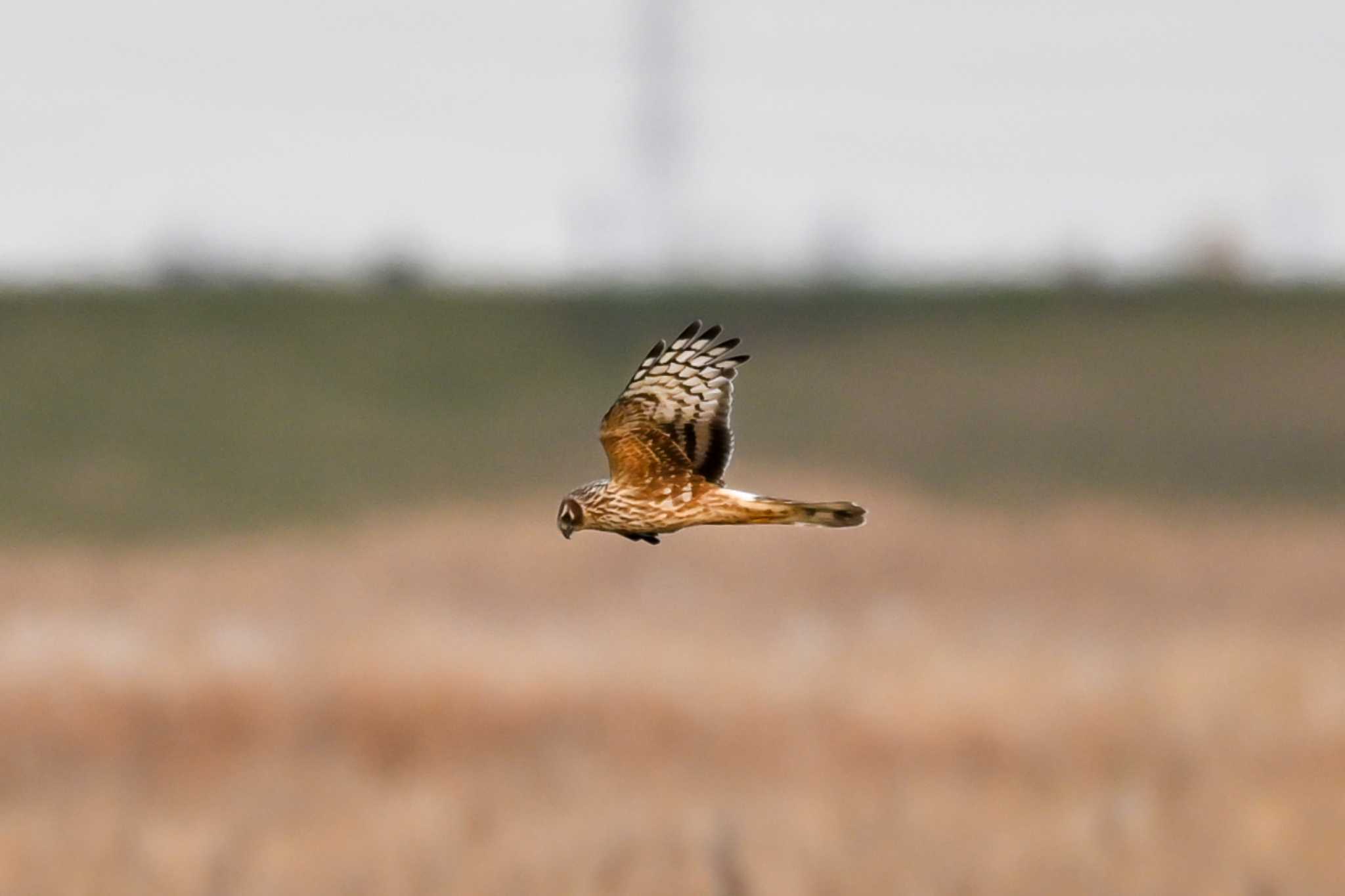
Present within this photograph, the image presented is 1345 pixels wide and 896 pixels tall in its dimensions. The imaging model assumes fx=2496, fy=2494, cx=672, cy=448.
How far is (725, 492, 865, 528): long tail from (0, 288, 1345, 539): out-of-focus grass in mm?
23500

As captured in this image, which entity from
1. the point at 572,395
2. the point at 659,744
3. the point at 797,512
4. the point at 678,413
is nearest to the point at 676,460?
the point at 678,413

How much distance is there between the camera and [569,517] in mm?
3051

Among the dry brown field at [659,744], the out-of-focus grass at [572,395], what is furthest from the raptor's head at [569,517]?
the out-of-focus grass at [572,395]

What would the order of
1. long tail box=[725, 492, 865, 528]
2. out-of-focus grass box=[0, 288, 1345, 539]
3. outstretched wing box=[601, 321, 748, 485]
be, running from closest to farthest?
1. long tail box=[725, 492, 865, 528]
2. outstretched wing box=[601, 321, 748, 485]
3. out-of-focus grass box=[0, 288, 1345, 539]

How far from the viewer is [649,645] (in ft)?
64.8

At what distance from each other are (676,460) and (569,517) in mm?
192

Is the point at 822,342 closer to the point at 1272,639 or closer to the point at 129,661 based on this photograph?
the point at 1272,639

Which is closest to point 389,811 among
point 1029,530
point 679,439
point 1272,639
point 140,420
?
point 1272,639

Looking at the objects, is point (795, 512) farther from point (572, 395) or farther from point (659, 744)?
point (572, 395)

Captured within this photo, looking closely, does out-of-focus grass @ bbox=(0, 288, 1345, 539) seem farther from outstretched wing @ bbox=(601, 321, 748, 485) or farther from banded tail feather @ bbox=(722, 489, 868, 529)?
banded tail feather @ bbox=(722, 489, 868, 529)

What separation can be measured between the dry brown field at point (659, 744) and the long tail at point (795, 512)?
392 inches

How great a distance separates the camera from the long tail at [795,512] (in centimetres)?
302

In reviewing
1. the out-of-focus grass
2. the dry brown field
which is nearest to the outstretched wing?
the dry brown field

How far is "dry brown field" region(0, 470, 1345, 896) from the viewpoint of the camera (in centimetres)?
1353
